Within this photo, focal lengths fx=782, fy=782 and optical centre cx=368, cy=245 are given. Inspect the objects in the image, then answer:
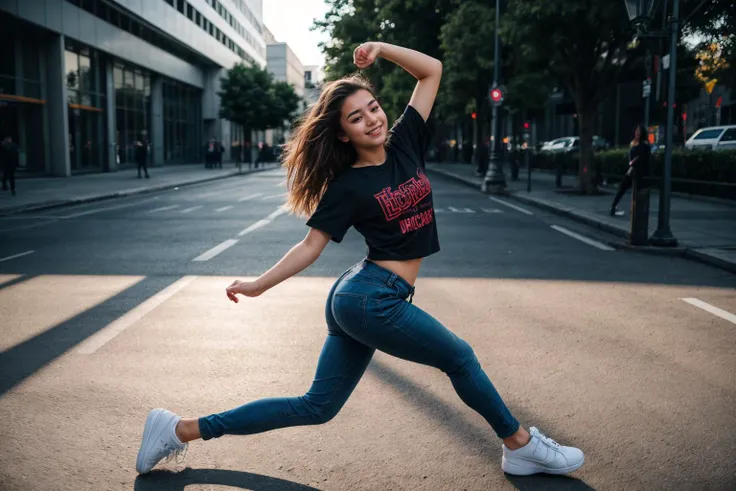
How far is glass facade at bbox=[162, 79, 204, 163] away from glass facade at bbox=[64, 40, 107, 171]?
45.4 feet

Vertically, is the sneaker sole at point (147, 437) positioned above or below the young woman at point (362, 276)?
below

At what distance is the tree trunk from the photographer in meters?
22.5

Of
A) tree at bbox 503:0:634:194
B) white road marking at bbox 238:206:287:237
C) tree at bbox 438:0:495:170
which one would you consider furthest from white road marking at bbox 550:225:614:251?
tree at bbox 438:0:495:170

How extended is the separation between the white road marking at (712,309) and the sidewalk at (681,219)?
7.10 feet

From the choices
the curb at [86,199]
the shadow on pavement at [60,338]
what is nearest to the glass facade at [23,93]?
the curb at [86,199]

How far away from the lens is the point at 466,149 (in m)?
56.5

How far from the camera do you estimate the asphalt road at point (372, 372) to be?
3.40 m

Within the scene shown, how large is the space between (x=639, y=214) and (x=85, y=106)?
32714mm

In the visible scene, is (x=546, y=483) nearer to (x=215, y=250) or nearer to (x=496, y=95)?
(x=215, y=250)

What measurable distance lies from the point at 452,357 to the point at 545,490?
0.71m

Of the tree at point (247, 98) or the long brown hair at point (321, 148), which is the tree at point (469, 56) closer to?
the long brown hair at point (321, 148)

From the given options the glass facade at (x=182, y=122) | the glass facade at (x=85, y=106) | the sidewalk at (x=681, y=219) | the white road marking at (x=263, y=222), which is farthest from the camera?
the glass facade at (x=182, y=122)

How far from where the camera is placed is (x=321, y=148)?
3.08 meters

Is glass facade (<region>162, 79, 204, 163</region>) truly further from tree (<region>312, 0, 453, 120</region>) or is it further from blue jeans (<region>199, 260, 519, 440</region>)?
blue jeans (<region>199, 260, 519, 440</region>)
